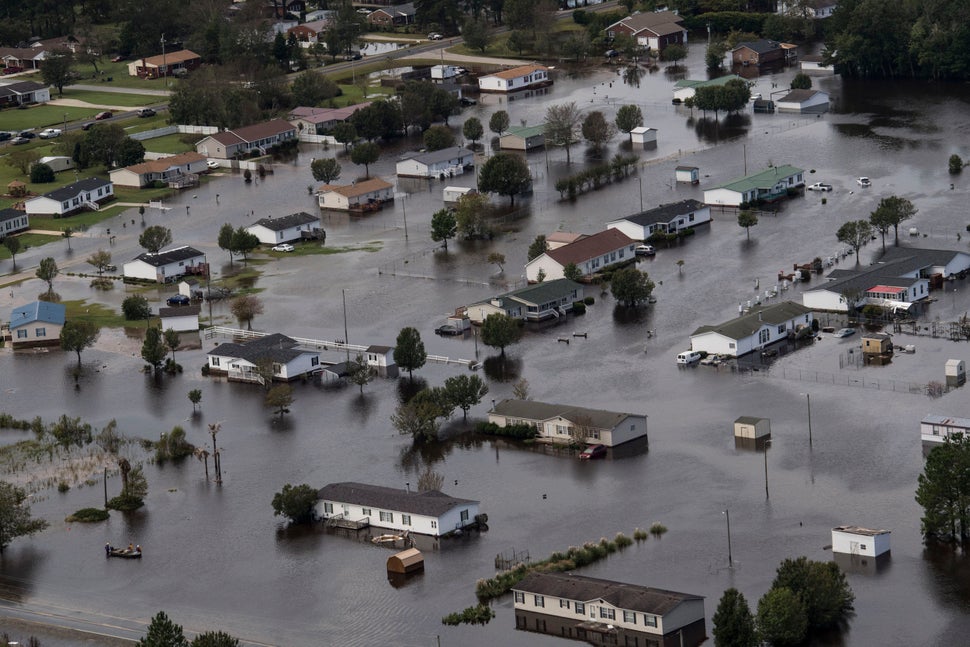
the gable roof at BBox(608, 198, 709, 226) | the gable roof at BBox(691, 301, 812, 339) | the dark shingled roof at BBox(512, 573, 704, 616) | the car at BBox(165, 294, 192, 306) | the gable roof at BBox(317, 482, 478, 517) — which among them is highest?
the dark shingled roof at BBox(512, 573, 704, 616)

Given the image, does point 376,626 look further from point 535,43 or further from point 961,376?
point 535,43

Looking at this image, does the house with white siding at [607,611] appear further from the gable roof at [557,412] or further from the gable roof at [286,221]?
the gable roof at [286,221]

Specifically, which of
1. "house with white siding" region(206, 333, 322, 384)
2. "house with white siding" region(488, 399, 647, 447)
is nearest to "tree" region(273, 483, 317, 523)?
"house with white siding" region(488, 399, 647, 447)

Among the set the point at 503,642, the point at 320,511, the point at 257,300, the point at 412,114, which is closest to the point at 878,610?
the point at 503,642

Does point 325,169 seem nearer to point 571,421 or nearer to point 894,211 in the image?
point 894,211

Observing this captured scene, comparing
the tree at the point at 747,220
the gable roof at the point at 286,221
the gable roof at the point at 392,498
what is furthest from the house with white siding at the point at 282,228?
the gable roof at the point at 392,498

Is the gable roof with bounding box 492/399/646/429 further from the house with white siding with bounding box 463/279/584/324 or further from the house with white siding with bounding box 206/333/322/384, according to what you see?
the house with white siding with bounding box 463/279/584/324
